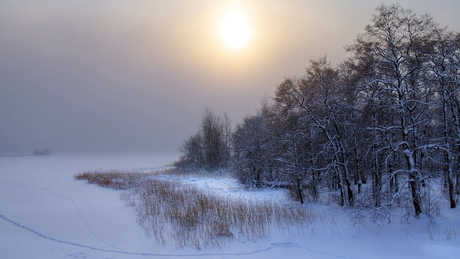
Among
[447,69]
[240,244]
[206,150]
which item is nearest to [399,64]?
[447,69]

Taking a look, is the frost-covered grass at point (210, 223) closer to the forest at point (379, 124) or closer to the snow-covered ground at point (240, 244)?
the snow-covered ground at point (240, 244)

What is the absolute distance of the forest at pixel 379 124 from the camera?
12109 mm

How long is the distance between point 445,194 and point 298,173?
8.31m

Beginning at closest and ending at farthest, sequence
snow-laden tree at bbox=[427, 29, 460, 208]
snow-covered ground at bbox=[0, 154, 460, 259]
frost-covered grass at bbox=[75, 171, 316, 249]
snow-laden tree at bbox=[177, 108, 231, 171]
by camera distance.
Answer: snow-covered ground at bbox=[0, 154, 460, 259] < frost-covered grass at bbox=[75, 171, 316, 249] < snow-laden tree at bbox=[427, 29, 460, 208] < snow-laden tree at bbox=[177, 108, 231, 171]

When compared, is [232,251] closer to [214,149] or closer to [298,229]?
[298,229]

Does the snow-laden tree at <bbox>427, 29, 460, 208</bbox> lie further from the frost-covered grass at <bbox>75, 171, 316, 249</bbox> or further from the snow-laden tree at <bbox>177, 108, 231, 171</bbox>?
the snow-laden tree at <bbox>177, 108, 231, 171</bbox>

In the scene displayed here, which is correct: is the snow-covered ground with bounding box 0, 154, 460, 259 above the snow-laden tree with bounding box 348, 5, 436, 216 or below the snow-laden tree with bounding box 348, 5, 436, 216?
below

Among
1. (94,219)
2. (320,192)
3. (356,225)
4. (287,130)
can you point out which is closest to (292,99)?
(287,130)

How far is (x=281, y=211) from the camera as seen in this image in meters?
14.8

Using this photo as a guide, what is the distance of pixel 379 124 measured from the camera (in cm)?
1509

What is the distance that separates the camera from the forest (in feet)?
39.7

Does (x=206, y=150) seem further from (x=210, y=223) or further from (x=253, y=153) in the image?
(x=210, y=223)

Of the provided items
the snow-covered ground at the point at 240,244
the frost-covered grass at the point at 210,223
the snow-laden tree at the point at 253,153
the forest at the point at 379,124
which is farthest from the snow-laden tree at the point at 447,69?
the snow-laden tree at the point at 253,153

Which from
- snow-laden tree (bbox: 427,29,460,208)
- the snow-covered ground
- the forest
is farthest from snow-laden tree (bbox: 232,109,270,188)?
snow-laden tree (bbox: 427,29,460,208)
